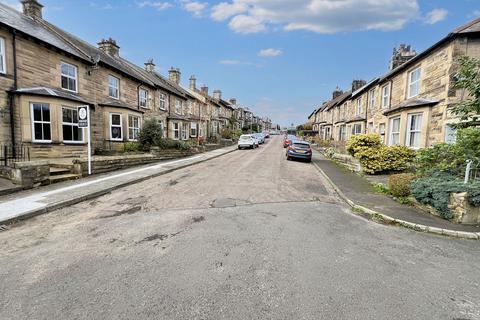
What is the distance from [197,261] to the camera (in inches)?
154

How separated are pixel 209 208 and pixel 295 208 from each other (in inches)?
93.6

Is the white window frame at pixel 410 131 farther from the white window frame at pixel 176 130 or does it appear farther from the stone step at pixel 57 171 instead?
the white window frame at pixel 176 130

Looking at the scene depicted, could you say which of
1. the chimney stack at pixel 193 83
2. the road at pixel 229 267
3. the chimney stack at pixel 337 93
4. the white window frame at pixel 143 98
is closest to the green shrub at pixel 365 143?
the road at pixel 229 267

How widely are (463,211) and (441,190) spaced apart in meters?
0.67

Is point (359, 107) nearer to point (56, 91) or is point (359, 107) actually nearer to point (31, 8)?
point (56, 91)

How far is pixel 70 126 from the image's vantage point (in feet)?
45.4

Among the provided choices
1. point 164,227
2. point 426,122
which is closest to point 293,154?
point 426,122

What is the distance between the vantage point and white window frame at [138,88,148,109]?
70.3 feet

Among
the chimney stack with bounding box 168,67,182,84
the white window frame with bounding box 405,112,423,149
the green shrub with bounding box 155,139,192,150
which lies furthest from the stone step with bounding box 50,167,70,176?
the chimney stack with bounding box 168,67,182,84

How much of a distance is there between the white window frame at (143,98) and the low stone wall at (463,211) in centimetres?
2138

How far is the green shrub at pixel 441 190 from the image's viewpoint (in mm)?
5930

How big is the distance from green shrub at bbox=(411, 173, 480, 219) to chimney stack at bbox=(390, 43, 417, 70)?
15.6m

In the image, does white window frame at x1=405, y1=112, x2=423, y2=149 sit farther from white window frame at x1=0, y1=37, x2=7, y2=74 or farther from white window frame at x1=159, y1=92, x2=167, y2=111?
white window frame at x1=159, y1=92, x2=167, y2=111

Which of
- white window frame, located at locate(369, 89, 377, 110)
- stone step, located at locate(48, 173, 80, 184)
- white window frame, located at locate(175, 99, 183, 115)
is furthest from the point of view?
white window frame, located at locate(175, 99, 183, 115)
